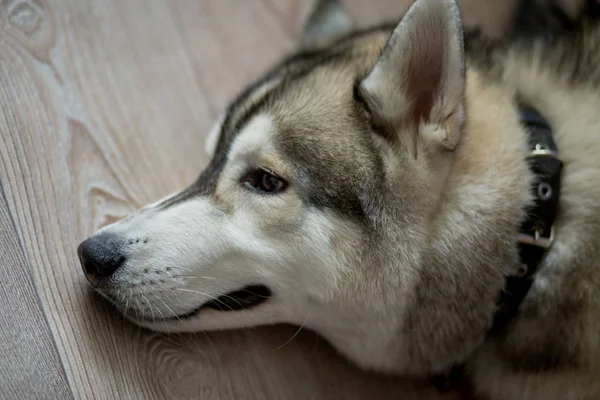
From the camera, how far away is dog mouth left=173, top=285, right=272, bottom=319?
1.40 metres

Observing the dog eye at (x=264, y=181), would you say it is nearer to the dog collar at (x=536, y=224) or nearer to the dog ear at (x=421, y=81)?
the dog ear at (x=421, y=81)

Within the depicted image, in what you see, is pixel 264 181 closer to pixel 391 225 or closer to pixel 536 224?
pixel 391 225

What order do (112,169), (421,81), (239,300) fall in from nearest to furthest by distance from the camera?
(421,81) → (239,300) → (112,169)

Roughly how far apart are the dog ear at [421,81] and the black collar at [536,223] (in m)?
0.24

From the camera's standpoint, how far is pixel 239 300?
142cm

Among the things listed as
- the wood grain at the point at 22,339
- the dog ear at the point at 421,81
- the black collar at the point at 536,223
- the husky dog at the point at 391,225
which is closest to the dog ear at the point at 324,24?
the husky dog at the point at 391,225

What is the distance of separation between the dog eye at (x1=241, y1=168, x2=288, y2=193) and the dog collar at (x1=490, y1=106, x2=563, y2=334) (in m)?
0.57

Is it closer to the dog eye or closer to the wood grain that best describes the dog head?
the dog eye

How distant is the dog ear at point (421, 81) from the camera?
120cm

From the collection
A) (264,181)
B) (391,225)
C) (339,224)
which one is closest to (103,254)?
(264,181)

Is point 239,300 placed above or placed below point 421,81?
below

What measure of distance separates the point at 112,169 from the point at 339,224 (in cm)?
80

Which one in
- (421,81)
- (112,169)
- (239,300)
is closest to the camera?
(421,81)

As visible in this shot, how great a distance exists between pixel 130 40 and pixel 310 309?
3.84ft
